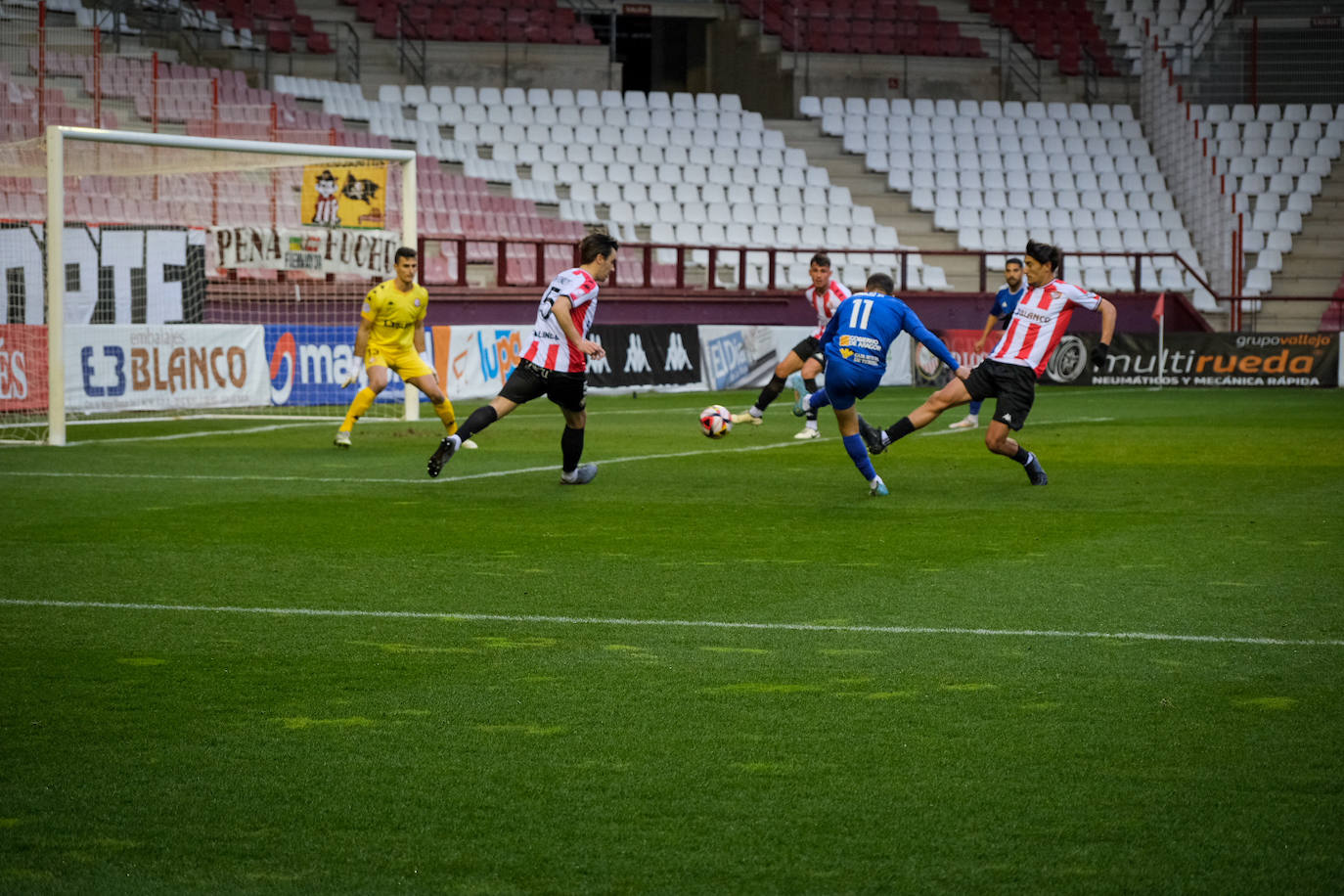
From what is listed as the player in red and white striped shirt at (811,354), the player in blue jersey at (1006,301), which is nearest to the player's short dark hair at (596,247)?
the player in red and white striped shirt at (811,354)

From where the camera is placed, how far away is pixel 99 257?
20.9m

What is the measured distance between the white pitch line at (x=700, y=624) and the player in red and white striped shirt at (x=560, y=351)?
436 cm

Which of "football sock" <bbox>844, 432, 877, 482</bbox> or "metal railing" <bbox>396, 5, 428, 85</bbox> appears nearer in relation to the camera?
"football sock" <bbox>844, 432, 877, 482</bbox>

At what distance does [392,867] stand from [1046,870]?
157cm

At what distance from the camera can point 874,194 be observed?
3456cm

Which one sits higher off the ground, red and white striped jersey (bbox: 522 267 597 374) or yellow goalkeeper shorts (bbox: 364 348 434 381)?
red and white striped jersey (bbox: 522 267 597 374)

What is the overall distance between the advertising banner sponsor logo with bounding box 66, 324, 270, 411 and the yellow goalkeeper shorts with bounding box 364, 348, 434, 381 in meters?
4.76

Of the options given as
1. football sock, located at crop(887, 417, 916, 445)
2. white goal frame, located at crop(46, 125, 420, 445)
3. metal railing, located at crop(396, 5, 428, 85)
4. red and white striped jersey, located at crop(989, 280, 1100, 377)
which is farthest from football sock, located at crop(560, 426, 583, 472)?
metal railing, located at crop(396, 5, 428, 85)

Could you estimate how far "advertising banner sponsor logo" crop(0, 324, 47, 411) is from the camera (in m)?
17.9

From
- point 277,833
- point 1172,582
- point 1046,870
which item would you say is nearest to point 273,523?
point 1172,582

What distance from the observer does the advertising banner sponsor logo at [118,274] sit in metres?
19.8

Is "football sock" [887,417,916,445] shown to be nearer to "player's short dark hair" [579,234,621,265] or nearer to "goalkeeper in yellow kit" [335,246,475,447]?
"player's short dark hair" [579,234,621,265]

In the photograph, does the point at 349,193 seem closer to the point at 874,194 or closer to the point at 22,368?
the point at 22,368

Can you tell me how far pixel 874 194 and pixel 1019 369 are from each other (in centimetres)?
2267
